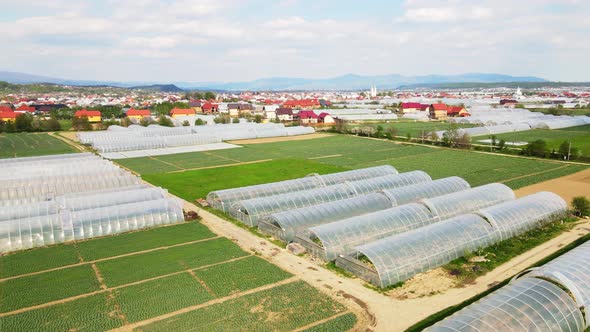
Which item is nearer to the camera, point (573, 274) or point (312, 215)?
point (573, 274)

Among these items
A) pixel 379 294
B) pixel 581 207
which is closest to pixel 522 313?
pixel 379 294

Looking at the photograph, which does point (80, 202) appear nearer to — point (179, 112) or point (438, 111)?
point (179, 112)

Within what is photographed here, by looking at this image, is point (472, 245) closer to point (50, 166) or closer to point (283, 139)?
point (50, 166)

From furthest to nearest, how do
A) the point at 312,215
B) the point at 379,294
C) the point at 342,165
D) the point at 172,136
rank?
the point at 172,136 → the point at 342,165 → the point at 312,215 → the point at 379,294

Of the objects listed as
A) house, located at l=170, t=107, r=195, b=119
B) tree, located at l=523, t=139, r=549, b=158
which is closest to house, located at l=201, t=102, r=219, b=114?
house, located at l=170, t=107, r=195, b=119

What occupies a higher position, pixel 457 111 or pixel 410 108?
pixel 410 108

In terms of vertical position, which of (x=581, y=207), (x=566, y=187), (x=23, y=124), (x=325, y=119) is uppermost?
(x=23, y=124)

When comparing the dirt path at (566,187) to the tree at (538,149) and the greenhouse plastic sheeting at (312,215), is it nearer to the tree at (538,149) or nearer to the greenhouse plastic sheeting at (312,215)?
the tree at (538,149)

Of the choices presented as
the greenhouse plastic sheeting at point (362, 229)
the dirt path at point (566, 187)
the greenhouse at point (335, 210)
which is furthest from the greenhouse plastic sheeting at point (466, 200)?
the dirt path at point (566, 187)
